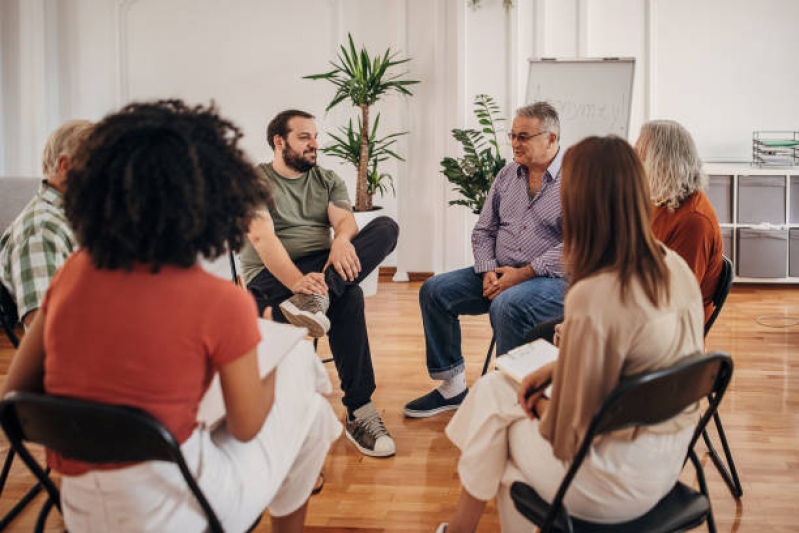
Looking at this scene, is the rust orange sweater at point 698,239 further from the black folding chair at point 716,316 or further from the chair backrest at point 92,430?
the chair backrest at point 92,430

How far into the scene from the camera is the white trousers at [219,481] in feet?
3.99

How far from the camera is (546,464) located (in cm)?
146

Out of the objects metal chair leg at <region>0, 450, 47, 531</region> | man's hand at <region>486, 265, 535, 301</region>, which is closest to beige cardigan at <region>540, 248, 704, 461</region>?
man's hand at <region>486, 265, 535, 301</region>

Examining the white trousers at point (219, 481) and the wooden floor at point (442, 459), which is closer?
the white trousers at point (219, 481)

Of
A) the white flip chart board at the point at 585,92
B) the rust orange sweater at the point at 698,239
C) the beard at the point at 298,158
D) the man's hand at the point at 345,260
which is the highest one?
the white flip chart board at the point at 585,92

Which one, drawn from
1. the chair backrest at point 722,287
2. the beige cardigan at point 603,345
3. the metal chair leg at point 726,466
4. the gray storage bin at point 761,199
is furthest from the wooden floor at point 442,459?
the gray storage bin at point 761,199

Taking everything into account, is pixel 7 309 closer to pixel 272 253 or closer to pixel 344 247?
pixel 272 253

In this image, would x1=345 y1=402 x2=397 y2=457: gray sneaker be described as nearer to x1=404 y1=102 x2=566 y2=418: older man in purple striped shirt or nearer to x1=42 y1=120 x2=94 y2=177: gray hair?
x1=404 y1=102 x2=566 y2=418: older man in purple striped shirt

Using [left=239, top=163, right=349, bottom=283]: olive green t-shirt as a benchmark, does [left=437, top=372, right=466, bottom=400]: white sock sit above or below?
below

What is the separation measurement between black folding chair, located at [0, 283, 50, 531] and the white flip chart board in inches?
146

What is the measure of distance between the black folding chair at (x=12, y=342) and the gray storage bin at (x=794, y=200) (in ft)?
16.2

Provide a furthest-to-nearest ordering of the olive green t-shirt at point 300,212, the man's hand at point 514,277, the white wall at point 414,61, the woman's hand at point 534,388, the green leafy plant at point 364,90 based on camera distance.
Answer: the white wall at point 414,61 < the green leafy plant at point 364,90 < the olive green t-shirt at point 300,212 < the man's hand at point 514,277 < the woman's hand at point 534,388

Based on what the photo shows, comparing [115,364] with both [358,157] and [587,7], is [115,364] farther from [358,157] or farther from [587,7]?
[587,7]

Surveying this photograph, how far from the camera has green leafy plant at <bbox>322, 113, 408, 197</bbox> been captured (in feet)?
16.8
